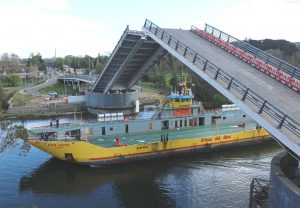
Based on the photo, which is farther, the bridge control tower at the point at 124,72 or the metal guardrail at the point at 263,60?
the bridge control tower at the point at 124,72

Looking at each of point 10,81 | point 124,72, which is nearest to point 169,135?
point 124,72

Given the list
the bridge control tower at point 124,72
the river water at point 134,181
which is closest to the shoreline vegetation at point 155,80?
the bridge control tower at point 124,72

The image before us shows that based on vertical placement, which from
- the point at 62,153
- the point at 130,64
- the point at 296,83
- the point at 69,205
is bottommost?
the point at 69,205

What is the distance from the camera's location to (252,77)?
990 inches

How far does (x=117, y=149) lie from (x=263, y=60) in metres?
14.8

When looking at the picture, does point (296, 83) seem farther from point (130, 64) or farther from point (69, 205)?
point (130, 64)

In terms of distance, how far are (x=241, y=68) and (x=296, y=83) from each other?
4894mm

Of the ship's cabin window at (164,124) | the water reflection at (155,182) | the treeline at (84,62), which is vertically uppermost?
the treeline at (84,62)

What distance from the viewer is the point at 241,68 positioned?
1074 inches

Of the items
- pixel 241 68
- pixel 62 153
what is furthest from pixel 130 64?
pixel 241 68

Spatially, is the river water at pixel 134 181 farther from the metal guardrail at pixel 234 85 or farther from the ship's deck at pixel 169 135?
the metal guardrail at pixel 234 85

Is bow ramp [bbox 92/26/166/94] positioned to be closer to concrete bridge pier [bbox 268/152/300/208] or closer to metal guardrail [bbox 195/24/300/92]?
metal guardrail [bbox 195/24/300/92]

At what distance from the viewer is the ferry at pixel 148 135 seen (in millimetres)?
31219

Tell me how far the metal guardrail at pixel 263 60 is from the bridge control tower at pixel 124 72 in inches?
297
